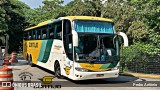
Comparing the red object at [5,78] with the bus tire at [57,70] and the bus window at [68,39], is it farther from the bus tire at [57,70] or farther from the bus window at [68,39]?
the bus tire at [57,70]

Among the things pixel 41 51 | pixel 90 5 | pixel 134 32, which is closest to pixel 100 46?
pixel 41 51

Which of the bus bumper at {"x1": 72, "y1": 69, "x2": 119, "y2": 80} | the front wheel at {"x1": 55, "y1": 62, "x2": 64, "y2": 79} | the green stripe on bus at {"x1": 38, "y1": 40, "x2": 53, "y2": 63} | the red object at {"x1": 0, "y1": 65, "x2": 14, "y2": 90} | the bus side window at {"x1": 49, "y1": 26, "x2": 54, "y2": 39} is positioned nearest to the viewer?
the red object at {"x1": 0, "y1": 65, "x2": 14, "y2": 90}

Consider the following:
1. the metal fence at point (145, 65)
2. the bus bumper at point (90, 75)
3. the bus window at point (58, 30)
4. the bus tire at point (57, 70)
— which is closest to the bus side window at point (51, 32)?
the bus window at point (58, 30)

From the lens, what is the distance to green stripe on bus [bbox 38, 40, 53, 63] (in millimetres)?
15522

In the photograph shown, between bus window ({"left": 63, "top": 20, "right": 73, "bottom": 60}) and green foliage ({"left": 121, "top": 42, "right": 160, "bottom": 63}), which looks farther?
green foliage ({"left": 121, "top": 42, "right": 160, "bottom": 63})

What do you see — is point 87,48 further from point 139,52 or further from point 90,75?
point 139,52

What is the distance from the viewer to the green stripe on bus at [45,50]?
15.5m

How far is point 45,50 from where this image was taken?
16.4 meters

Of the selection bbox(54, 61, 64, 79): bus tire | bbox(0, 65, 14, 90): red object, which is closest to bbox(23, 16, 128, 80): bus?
bbox(54, 61, 64, 79): bus tire

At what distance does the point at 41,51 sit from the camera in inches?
684

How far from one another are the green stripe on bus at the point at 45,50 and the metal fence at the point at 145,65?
16.5ft

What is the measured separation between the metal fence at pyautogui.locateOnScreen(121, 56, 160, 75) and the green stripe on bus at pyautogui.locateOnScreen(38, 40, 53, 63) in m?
5.02

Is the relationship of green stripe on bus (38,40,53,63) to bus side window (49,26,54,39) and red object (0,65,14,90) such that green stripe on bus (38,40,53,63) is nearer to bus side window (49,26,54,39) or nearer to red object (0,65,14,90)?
bus side window (49,26,54,39)

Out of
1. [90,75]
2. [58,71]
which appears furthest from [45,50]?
[90,75]
